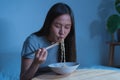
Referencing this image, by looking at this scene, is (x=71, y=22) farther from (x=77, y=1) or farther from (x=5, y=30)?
(x=77, y=1)

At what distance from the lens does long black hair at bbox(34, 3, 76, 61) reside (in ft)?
4.44

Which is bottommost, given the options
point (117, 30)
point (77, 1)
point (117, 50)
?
point (117, 50)

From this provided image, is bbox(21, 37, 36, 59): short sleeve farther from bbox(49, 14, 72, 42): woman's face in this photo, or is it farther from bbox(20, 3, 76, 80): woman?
bbox(49, 14, 72, 42): woman's face

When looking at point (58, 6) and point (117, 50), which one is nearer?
point (58, 6)

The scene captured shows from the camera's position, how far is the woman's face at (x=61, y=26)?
4.30 ft

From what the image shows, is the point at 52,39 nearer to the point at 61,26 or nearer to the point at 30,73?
the point at 61,26

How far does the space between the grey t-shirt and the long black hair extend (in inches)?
1.6

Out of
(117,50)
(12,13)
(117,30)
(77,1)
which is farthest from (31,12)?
(117,50)

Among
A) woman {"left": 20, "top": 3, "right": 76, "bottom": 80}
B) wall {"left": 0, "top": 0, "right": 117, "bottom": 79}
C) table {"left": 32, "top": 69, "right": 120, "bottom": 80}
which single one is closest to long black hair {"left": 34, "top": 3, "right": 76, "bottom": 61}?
woman {"left": 20, "top": 3, "right": 76, "bottom": 80}

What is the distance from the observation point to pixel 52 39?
1414mm

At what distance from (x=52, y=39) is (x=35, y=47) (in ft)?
0.42

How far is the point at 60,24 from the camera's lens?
1.31 m

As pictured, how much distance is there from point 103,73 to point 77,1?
1312 millimetres

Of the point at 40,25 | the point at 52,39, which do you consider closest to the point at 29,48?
the point at 52,39
